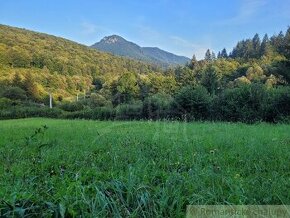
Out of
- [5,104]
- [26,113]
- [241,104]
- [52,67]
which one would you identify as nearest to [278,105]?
[241,104]

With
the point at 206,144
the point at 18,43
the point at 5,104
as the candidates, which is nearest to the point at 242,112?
the point at 206,144

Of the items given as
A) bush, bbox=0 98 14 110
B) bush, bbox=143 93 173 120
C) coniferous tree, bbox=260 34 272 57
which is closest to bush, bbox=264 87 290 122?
bush, bbox=143 93 173 120

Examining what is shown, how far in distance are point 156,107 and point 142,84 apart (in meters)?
33.9

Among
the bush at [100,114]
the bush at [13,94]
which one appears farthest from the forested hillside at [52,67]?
the bush at [100,114]

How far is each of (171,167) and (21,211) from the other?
2568 millimetres

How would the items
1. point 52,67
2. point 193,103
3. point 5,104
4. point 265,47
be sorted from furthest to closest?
point 52,67 < point 265,47 < point 5,104 < point 193,103

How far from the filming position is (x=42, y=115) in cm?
4231

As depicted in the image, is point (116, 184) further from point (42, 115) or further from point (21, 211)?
point (42, 115)

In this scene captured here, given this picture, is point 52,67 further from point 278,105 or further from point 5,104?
point 278,105

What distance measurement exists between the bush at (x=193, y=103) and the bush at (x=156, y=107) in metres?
0.95

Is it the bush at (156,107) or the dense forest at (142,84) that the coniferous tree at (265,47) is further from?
the bush at (156,107)

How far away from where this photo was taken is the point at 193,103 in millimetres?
27109

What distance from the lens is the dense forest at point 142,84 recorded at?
25469mm

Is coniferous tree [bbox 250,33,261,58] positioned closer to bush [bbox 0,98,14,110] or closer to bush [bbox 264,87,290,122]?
bush [bbox 0,98,14,110]
